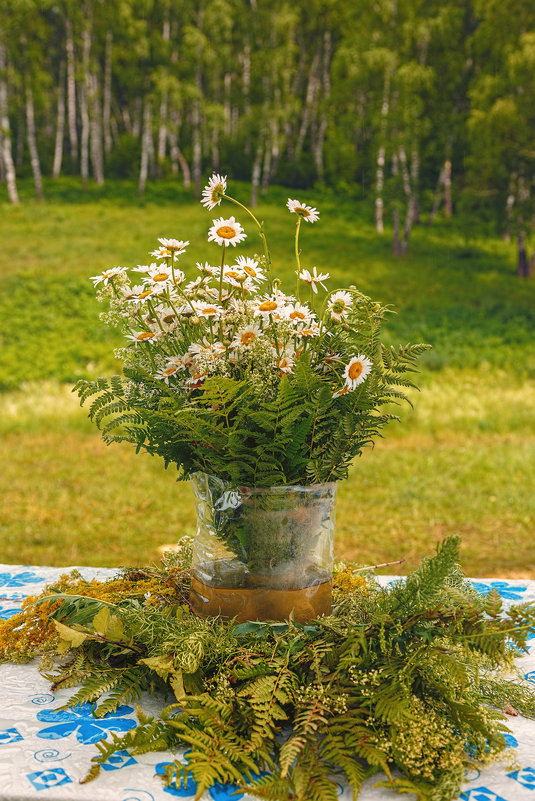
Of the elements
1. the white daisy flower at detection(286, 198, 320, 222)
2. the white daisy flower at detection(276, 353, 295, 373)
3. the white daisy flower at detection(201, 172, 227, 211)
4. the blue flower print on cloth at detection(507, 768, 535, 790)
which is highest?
the white daisy flower at detection(201, 172, 227, 211)

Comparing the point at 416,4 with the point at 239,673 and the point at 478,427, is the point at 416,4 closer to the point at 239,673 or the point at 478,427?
the point at 478,427

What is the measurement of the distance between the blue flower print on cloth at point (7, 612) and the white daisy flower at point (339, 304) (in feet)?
3.75

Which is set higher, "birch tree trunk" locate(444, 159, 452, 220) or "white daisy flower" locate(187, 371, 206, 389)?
"birch tree trunk" locate(444, 159, 452, 220)

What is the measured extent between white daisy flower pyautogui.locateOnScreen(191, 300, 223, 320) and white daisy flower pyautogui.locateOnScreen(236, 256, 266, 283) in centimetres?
11

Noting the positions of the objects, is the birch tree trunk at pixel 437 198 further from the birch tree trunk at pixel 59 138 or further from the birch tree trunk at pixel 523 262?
the birch tree trunk at pixel 59 138

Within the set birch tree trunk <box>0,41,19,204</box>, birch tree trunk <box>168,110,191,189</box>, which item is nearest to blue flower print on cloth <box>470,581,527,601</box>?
birch tree trunk <box>0,41,19,204</box>

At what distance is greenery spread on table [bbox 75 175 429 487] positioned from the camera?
1333 millimetres

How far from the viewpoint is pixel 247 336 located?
1.39m

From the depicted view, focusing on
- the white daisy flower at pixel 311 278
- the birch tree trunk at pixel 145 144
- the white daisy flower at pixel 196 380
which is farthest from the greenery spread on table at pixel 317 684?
the birch tree trunk at pixel 145 144

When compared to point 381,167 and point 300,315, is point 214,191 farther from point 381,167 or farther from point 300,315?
point 381,167

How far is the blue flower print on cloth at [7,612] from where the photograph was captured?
179 cm

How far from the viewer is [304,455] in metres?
1.40

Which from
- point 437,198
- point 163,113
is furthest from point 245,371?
point 163,113

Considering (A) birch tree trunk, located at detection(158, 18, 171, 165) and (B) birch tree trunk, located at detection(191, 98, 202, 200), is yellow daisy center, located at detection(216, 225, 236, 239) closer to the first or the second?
(B) birch tree trunk, located at detection(191, 98, 202, 200)
